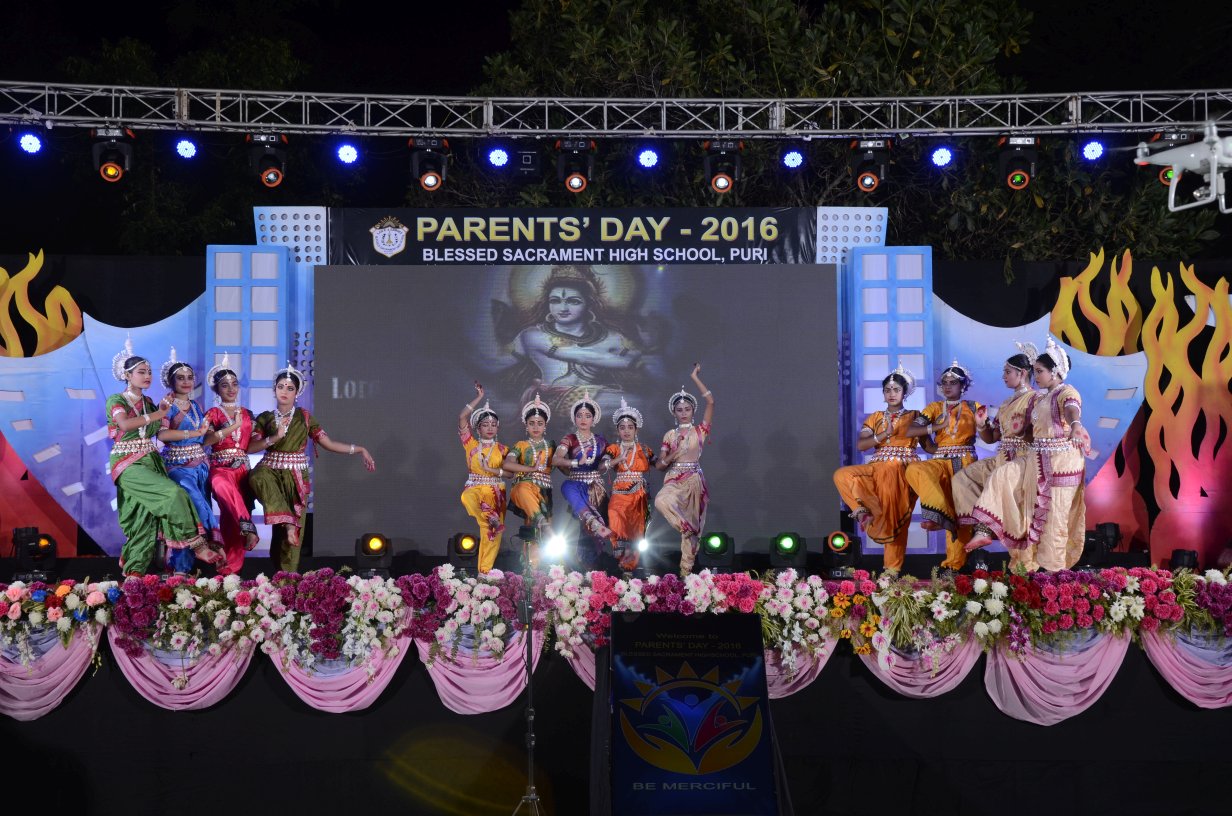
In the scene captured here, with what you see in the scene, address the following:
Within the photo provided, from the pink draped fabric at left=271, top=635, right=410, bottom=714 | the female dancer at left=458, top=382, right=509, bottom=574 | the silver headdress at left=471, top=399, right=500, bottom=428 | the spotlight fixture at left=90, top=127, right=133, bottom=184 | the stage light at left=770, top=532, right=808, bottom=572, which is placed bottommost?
the pink draped fabric at left=271, top=635, right=410, bottom=714

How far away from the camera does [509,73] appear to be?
1289 centimetres

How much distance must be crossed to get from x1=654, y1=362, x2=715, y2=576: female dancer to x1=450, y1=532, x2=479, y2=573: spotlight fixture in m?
1.47

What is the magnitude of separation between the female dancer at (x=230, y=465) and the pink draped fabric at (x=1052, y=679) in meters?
5.01

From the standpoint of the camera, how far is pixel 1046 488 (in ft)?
27.0

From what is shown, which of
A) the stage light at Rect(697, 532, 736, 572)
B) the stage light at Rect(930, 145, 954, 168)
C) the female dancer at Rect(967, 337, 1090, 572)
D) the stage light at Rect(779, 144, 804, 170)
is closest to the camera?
the stage light at Rect(697, 532, 736, 572)

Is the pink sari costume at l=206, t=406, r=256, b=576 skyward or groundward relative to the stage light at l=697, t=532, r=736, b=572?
skyward

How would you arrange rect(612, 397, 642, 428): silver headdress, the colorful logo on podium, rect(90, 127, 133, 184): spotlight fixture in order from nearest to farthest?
the colorful logo on podium, rect(90, 127, 133, 184): spotlight fixture, rect(612, 397, 642, 428): silver headdress

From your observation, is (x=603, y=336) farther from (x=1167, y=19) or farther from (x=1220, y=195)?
(x=1167, y=19)

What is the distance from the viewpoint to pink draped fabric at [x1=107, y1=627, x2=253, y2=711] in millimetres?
5988

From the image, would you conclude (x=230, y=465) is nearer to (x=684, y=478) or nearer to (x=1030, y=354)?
(x=684, y=478)

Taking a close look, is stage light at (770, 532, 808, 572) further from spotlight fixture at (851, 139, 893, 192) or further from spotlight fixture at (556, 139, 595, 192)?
spotlight fixture at (556, 139, 595, 192)

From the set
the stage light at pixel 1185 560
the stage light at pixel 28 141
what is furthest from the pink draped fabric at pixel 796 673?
the stage light at pixel 28 141

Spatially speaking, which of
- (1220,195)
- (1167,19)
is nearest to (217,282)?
(1220,195)

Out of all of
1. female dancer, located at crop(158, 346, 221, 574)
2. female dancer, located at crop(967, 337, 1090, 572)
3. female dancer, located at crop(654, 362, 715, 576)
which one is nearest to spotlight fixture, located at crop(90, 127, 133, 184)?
female dancer, located at crop(158, 346, 221, 574)
